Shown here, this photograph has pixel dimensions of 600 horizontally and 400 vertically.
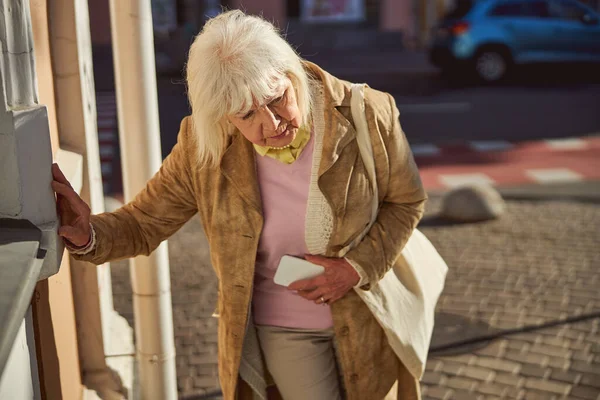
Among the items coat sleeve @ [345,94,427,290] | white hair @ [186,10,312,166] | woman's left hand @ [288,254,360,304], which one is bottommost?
woman's left hand @ [288,254,360,304]

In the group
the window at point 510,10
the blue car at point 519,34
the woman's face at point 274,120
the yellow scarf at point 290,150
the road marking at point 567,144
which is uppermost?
the woman's face at point 274,120

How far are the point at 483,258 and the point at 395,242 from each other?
425cm

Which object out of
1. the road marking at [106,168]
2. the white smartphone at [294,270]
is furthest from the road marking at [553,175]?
the white smartphone at [294,270]

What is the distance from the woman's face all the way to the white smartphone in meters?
0.38

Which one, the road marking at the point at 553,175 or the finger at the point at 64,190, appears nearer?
the finger at the point at 64,190

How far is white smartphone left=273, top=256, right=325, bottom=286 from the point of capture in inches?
118

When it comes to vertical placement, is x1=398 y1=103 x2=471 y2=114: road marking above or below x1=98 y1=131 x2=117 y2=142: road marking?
below

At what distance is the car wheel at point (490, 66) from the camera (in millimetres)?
18438

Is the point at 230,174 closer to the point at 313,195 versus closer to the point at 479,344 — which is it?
the point at 313,195

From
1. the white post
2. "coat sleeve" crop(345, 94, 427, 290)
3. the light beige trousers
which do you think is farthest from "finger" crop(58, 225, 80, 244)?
the white post

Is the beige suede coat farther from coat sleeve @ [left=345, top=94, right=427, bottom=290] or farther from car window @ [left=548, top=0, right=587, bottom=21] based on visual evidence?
car window @ [left=548, top=0, right=587, bottom=21]

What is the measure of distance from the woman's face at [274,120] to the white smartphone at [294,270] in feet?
1.24

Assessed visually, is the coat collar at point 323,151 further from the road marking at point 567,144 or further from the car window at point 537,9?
the car window at point 537,9

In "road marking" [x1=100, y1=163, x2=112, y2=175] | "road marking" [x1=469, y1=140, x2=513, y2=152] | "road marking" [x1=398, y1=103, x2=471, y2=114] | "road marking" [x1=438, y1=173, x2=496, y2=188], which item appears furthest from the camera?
"road marking" [x1=398, y1=103, x2=471, y2=114]
